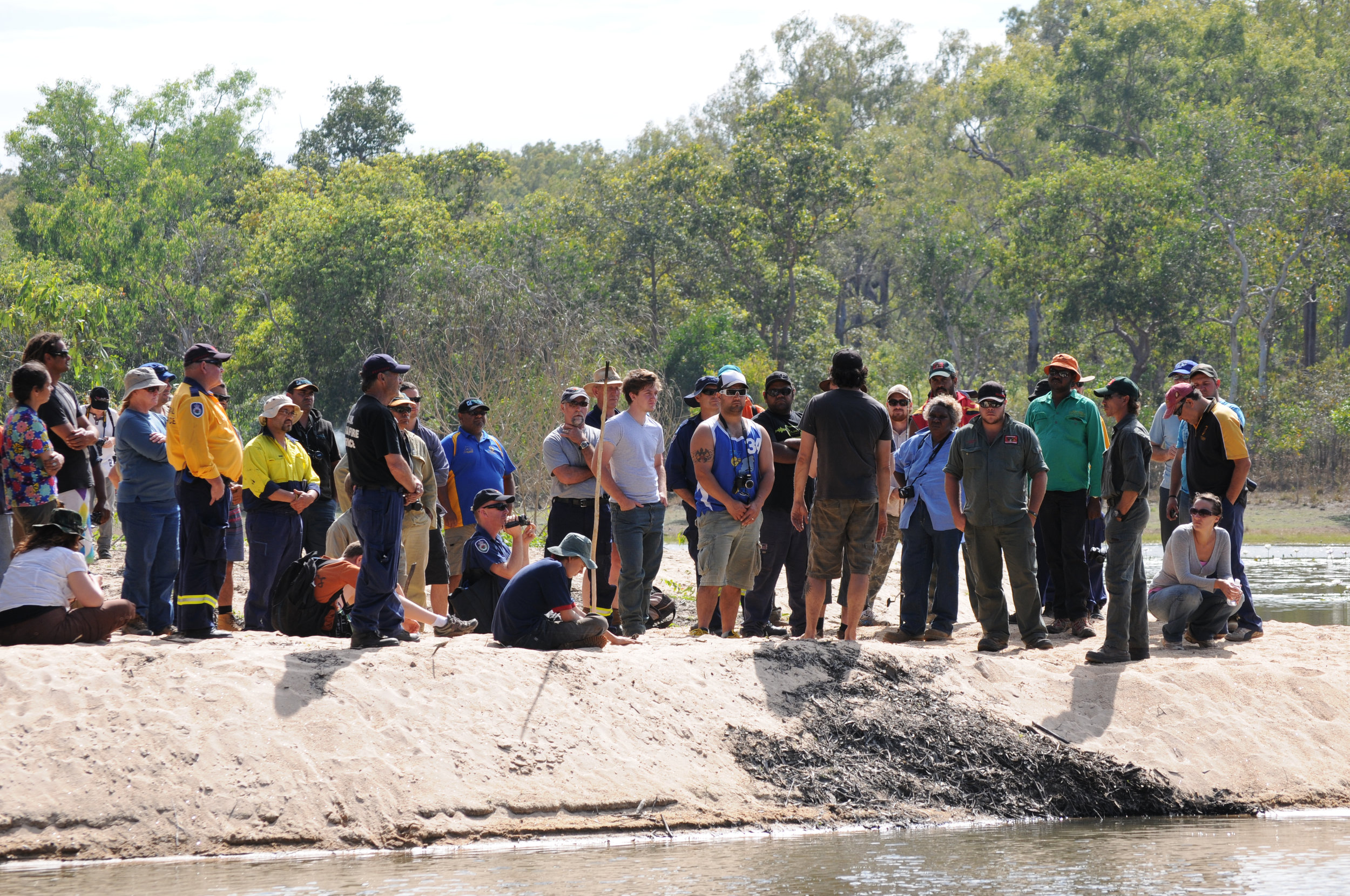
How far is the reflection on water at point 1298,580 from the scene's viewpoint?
43.6 feet

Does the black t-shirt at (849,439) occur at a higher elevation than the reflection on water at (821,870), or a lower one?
higher

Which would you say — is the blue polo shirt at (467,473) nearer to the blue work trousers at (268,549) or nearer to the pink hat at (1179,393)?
the blue work trousers at (268,549)

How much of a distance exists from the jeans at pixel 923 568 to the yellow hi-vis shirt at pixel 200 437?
181 inches

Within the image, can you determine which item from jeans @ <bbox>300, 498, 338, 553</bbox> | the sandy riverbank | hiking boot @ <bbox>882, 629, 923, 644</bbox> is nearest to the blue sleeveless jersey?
the sandy riverbank

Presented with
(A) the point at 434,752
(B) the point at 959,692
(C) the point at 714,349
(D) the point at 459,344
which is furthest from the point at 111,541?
(C) the point at 714,349

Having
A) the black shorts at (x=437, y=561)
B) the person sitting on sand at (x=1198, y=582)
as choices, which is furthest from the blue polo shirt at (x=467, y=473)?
the person sitting on sand at (x=1198, y=582)

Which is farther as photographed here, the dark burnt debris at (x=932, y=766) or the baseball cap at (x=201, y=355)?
the baseball cap at (x=201, y=355)

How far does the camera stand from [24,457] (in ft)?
26.2

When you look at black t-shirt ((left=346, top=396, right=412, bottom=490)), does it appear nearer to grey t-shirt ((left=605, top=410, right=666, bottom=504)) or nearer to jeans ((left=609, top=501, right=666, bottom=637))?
grey t-shirt ((left=605, top=410, right=666, bottom=504))

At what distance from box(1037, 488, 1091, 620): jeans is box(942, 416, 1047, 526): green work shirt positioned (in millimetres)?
603

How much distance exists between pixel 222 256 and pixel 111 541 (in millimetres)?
27492

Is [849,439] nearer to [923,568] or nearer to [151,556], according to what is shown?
[923,568]

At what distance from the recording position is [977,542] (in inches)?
354

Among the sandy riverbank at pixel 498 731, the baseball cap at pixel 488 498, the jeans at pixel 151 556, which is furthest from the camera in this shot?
the baseball cap at pixel 488 498
